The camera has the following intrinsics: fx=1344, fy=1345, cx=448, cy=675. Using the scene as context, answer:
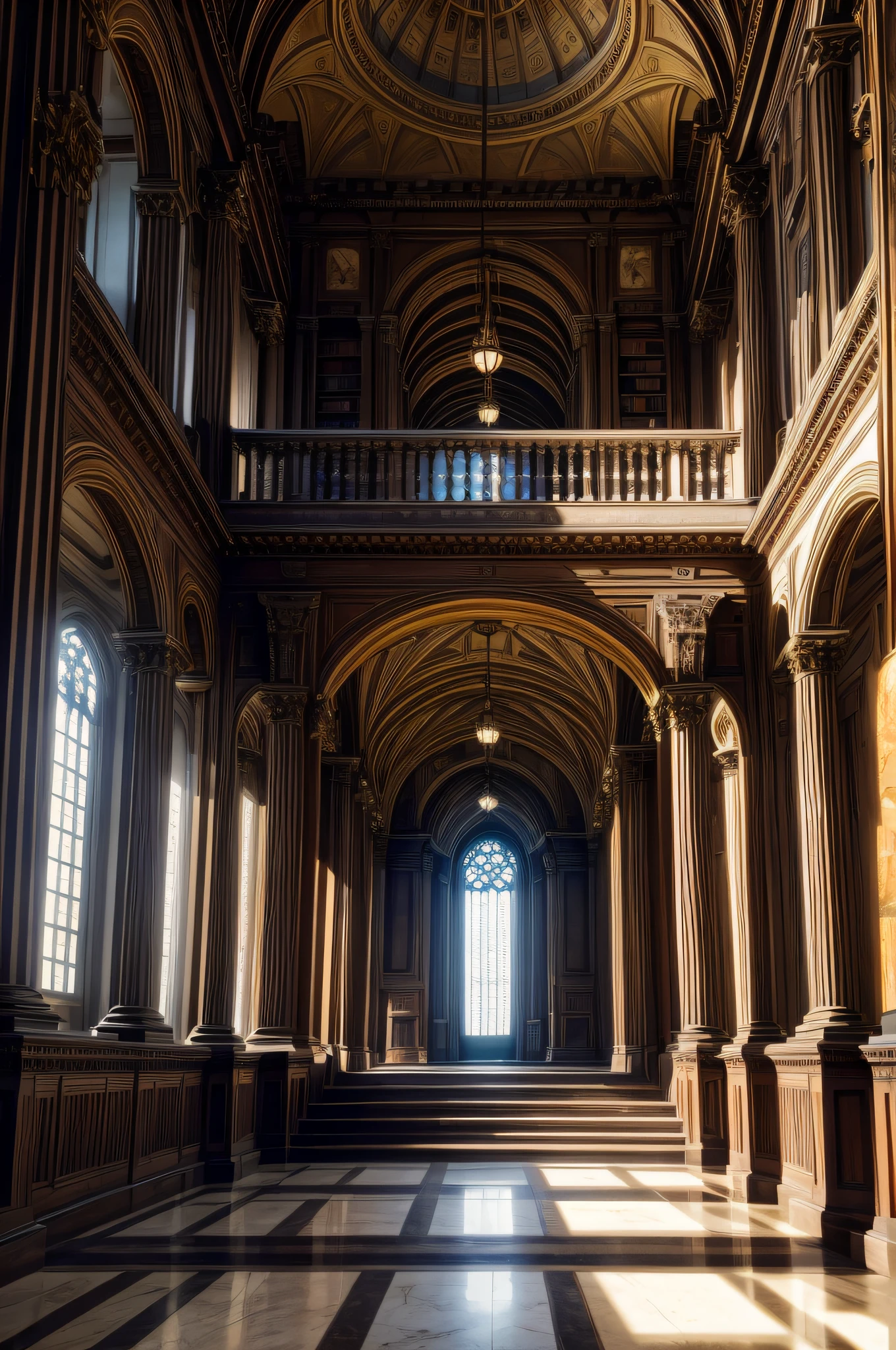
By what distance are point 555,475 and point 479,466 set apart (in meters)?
0.83

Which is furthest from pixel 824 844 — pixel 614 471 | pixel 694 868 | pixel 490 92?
pixel 490 92

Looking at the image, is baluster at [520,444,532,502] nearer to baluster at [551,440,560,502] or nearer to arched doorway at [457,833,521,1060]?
baluster at [551,440,560,502]

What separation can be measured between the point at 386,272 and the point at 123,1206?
12519 millimetres

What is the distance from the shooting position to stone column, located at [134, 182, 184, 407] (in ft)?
36.5

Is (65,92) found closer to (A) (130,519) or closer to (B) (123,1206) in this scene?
(A) (130,519)

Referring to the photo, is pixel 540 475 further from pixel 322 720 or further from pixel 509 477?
pixel 322 720

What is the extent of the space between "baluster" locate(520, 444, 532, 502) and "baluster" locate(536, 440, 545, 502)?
103mm

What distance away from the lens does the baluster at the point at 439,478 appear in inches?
553

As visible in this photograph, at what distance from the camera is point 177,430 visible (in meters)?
11.2

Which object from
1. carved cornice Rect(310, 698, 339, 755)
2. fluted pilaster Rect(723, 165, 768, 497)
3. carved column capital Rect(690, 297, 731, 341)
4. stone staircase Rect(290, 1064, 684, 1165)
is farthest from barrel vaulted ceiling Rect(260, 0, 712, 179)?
stone staircase Rect(290, 1064, 684, 1165)

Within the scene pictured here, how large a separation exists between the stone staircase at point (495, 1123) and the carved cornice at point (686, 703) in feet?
13.2

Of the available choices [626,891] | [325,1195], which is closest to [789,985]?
[325,1195]

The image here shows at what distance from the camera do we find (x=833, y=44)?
34.5ft

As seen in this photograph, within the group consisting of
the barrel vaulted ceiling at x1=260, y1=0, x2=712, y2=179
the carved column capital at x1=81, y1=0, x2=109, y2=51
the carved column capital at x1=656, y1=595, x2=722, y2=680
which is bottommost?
the carved column capital at x1=656, y1=595, x2=722, y2=680
